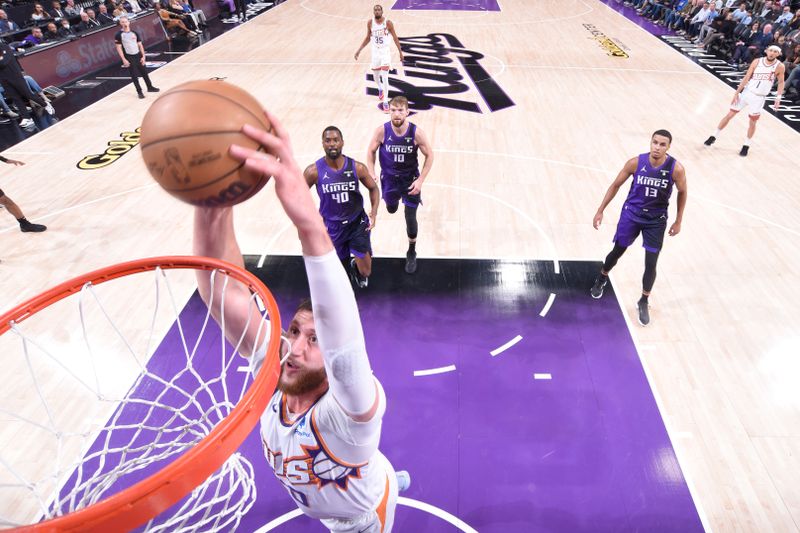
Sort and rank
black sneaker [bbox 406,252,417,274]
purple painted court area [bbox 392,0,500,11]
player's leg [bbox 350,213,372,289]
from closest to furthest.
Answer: player's leg [bbox 350,213,372,289]
black sneaker [bbox 406,252,417,274]
purple painted court area [bbox 392,0,500,11]

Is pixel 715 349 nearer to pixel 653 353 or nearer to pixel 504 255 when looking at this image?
pixel 653 353

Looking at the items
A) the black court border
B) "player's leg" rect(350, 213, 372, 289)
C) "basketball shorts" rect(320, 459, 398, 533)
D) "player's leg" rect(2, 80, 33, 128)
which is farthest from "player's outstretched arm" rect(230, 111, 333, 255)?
the black court border

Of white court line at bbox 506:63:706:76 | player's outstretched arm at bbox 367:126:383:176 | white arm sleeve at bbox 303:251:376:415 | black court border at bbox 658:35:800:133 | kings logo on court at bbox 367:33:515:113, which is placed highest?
white arm sleeve at bbox 303:251:376:415

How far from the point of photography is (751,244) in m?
5.83

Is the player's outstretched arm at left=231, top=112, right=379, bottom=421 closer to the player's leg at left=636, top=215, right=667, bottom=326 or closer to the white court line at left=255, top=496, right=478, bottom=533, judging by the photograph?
the white court line at left=255, top=496, right=478, bottom=533

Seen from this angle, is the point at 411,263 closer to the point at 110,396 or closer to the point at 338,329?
the point at 110,396

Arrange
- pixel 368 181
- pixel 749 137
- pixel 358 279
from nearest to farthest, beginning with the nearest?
1. pixel 368 181
2. pixel 358 279
3. pixel 749 137

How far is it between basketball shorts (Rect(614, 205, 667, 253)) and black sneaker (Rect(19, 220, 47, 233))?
22.5ft

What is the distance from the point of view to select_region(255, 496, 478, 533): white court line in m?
3.21

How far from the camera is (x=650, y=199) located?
14.3 ft

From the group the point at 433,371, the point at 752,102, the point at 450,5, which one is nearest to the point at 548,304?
the point at 433,371

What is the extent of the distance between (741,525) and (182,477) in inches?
142

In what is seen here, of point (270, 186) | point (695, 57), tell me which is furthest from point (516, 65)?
point (270, 186)

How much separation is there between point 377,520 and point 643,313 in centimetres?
362
